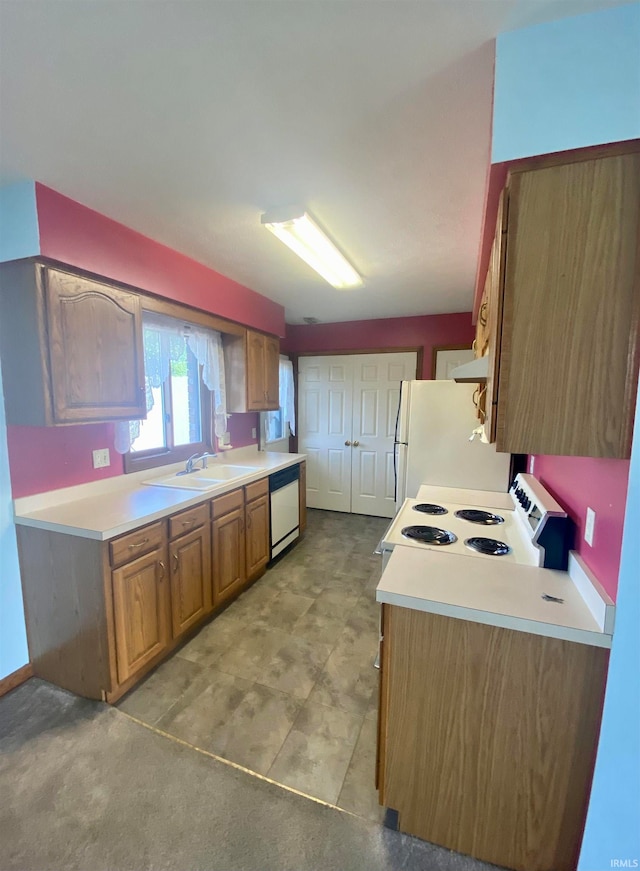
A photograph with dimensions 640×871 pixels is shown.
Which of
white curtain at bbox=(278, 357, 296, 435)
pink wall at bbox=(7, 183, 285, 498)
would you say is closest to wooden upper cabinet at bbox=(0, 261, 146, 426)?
pink wall at bbox=(7, 183, 285, 498)

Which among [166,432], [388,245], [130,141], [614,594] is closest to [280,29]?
[130,141]

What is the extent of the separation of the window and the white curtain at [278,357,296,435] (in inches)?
56.2

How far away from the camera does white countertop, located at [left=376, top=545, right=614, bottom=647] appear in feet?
3.38

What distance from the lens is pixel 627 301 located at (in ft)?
2.91

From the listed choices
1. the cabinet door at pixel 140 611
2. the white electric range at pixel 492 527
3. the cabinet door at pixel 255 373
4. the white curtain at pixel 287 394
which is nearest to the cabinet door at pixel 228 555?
the cabinet door at pixel 140 611

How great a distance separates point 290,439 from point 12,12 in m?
4.12

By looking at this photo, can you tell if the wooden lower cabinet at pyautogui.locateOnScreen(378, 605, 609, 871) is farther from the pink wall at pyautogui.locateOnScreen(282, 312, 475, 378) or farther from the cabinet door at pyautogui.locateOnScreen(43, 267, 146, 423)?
the pink wall at pyautogui.locateOnScreen(282, 312, 475, 378)

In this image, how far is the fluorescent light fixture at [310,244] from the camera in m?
1.77

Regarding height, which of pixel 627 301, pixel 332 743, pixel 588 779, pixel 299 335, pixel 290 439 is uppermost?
pixel 299 335

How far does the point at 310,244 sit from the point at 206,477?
6.11 ft

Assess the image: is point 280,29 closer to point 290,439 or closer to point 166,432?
point 166,432

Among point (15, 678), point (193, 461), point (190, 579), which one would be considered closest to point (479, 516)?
point (190, 579)

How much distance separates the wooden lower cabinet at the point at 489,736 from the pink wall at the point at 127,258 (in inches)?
82.5

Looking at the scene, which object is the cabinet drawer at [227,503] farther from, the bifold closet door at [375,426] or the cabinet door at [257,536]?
the bifold closet door at [375,426]
